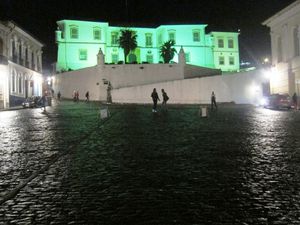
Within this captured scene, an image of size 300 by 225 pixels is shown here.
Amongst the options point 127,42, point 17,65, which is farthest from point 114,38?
point 17,65

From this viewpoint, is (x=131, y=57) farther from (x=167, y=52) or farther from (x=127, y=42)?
(x=167, y=52)

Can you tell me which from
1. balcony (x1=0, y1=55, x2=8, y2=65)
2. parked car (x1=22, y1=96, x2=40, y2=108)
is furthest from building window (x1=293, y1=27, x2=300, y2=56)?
balcony (x1=0, y1=55, x2=8, y2=65)

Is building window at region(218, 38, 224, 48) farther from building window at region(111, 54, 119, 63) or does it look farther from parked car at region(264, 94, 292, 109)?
parked car at region(264, 94, 292, 109)

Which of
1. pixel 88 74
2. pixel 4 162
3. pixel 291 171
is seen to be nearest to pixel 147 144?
pixel 4 162

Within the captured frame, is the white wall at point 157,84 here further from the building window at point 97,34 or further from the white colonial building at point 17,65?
the building window at point 97,34

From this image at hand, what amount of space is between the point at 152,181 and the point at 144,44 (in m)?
71.0

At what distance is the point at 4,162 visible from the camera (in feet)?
31.4

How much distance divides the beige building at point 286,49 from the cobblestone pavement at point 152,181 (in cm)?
2833

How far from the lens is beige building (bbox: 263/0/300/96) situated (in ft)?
129

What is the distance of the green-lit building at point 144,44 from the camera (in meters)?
73.5

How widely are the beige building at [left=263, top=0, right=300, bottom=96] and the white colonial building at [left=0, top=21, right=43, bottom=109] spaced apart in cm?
2682

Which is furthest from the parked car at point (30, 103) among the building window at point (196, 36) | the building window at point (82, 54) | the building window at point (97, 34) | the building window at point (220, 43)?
the building window at point (220, 43)

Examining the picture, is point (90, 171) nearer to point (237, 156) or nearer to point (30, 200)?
point (30, 200)

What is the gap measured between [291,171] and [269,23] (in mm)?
39715
